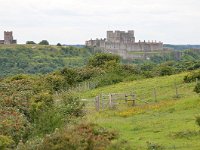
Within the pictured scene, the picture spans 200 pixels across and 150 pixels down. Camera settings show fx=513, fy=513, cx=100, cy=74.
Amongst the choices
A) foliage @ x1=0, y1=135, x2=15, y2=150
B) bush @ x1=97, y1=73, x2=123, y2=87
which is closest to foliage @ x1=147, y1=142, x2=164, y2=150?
foliage @ x1=0, y1=135, x2=15, y2=150

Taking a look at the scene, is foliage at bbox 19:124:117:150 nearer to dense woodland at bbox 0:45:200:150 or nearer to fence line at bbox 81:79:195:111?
dense woodland at bbox 0:45:200:150

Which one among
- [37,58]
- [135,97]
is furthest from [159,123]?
[37,58]

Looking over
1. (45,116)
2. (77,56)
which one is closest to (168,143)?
(45,116)

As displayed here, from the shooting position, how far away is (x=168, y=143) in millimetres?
24625

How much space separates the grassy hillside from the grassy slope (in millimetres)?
110697

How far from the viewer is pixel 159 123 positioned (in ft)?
100

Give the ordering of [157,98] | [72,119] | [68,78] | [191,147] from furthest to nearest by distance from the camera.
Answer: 1. [68,78]
2. [157,98]
3. [72,119]
4. [191,147]

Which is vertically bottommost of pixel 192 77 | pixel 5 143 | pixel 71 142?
pixel 5 143

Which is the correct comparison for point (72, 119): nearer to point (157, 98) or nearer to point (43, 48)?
point (157, 98)

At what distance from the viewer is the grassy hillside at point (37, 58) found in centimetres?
15643

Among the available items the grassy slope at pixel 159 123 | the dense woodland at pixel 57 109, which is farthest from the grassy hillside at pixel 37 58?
the grassy slope at pixel 159 123

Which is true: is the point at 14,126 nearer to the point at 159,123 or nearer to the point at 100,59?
the point at 159,123

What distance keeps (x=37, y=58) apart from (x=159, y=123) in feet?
468

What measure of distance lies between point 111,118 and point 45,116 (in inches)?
291
